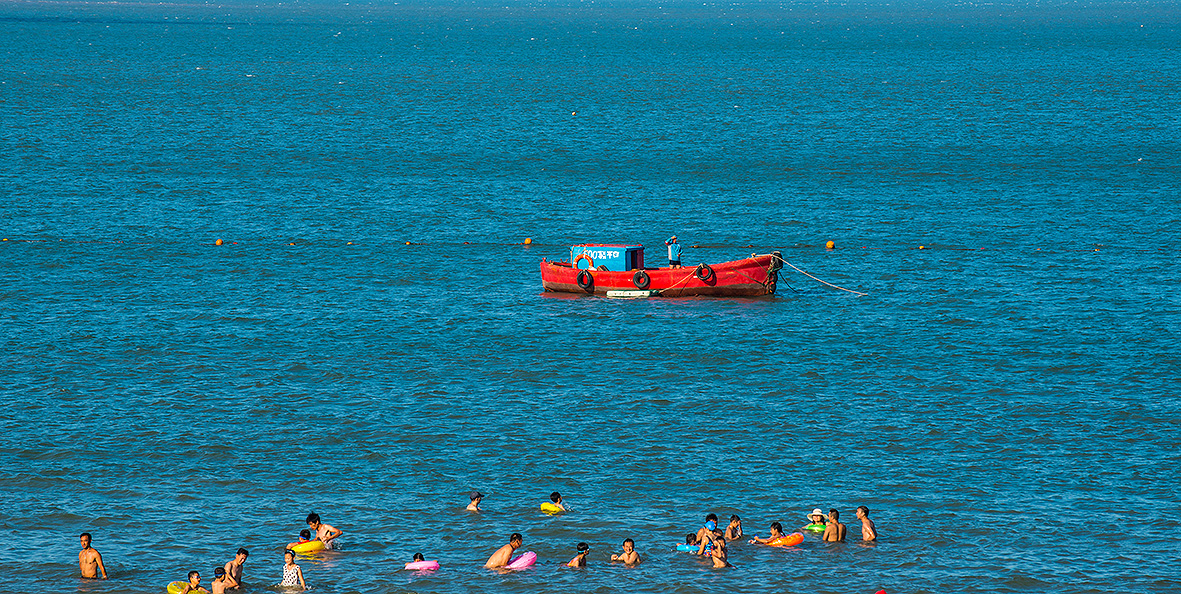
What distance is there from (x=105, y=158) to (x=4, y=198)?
57.8 ft

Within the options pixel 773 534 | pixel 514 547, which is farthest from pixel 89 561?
pixel 773 534

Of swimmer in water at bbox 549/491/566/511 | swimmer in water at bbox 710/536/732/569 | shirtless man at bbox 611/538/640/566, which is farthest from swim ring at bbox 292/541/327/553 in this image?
swimmer in water at bbox 710/536/732/569

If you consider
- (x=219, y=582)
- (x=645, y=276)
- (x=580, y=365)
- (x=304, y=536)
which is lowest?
(x=219, y=582)

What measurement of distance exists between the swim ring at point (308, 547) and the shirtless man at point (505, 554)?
167 inches

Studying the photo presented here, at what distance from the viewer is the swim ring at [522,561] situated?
34469 mm

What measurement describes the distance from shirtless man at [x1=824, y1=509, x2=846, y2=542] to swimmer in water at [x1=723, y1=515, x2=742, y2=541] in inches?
88.5

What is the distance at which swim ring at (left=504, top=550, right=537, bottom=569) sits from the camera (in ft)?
113

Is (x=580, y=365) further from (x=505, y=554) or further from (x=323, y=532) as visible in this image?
(x=323, y=532)

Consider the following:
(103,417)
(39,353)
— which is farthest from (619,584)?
(39,353)

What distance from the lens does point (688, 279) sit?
62625mm

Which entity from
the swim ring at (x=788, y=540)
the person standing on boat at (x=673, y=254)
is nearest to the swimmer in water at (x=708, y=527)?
the swim ring at (x=788, y=540)

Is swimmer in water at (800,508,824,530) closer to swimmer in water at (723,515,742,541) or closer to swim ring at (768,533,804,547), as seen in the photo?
swim ring at (768,533,804,547)

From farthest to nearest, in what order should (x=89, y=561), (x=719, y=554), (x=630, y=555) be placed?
1. (x=630, y=555)
2. (x=719, y=554)
3. (x=89, y=561)

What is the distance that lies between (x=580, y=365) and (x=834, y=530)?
19.2 meters
